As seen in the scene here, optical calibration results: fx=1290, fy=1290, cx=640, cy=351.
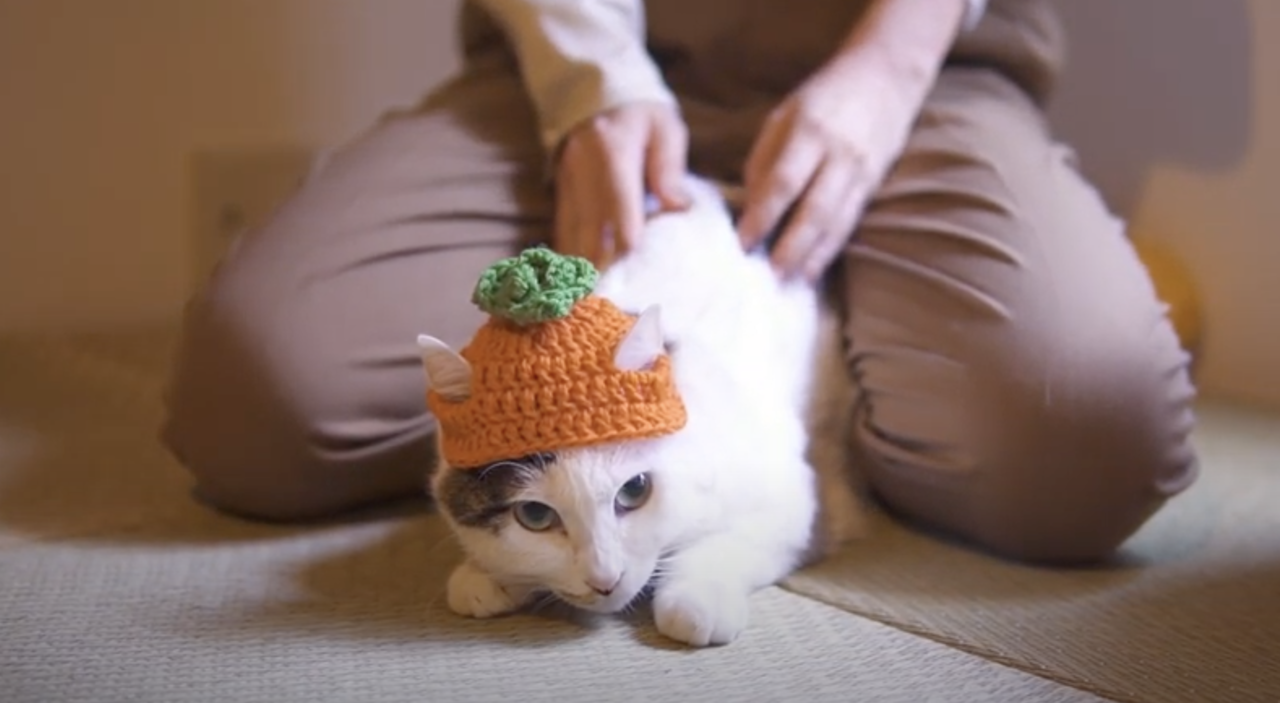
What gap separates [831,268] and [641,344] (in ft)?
1.23

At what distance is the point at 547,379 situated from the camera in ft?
2.29

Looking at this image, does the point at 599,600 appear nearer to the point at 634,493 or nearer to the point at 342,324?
the point at 634,493

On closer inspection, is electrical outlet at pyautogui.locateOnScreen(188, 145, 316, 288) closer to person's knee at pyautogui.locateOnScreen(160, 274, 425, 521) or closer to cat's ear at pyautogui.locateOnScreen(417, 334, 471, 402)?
person's knee at pyautogui.locateOnScreen(160, 274, 425, 521)

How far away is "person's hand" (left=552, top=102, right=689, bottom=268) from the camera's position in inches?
37.0

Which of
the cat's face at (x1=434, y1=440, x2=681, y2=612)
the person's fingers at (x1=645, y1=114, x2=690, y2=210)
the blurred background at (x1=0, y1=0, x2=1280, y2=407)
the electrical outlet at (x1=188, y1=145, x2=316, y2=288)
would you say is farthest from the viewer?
the electrical outlet at (x1=188, y1=145, x2=316, y2=288)

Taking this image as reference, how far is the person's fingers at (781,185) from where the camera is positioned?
0.94m

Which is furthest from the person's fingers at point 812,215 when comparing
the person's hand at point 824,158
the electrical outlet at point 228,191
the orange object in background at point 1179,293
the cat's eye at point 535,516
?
the electrical outlet at point 228,191

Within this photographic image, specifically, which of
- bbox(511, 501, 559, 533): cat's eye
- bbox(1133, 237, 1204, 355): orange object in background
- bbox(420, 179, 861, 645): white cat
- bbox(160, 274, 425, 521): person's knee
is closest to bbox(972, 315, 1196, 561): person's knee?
bbox(420, 179, 861, 645): white cat

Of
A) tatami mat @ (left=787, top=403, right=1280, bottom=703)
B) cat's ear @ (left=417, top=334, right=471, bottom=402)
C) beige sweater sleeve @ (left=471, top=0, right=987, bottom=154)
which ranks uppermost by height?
beige sweater sleeve @ (left=471, top=0, right=987, bottom=154)

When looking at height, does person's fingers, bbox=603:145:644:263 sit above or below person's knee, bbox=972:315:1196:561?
above

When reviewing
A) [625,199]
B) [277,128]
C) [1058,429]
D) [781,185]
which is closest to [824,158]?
[781,185]

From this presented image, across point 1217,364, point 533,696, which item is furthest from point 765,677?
point 1217,364

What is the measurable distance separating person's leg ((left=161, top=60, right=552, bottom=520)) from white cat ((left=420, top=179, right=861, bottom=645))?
167 mm

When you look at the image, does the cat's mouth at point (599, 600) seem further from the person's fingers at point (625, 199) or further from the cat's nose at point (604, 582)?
the person's fingers at point (625, 199)
